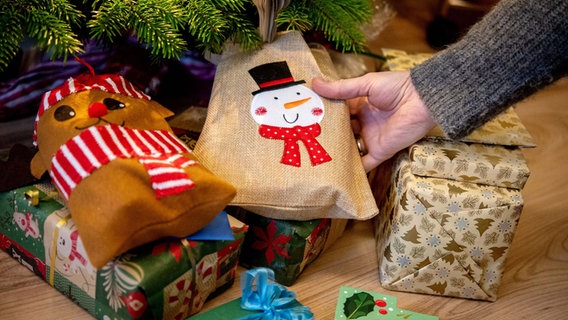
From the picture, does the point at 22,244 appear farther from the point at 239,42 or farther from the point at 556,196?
the point at 556,196

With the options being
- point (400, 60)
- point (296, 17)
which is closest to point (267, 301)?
point (296, 17)

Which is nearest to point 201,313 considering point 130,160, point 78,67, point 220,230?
point 220,230

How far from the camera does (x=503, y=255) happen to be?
0.89 meters

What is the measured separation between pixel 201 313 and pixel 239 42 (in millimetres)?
420

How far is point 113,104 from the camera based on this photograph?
31.8 inches

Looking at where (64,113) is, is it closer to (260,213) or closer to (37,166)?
(37,166)

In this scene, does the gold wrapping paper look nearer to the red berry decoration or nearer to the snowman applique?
the snowman applique

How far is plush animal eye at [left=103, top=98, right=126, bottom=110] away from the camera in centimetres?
80

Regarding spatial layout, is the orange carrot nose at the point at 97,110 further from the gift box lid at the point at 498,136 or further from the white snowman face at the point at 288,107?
the gift box lid at the point at 498,136

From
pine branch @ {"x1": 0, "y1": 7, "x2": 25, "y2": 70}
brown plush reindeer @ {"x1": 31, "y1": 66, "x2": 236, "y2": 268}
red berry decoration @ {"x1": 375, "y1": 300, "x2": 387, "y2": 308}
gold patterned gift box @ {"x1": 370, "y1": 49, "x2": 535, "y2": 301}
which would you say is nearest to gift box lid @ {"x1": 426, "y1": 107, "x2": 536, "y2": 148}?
gold patterned gift box @ {"x1": 370, "y1": 49, "x2": 535, "y2": 301}

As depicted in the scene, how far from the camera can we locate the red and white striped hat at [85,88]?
31.6 inches

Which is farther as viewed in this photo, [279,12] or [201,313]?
[279,12]

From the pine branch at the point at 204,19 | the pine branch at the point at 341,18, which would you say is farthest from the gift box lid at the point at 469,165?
the pine branch at the point at 204,19

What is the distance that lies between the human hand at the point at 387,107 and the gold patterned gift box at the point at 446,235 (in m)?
0.04
